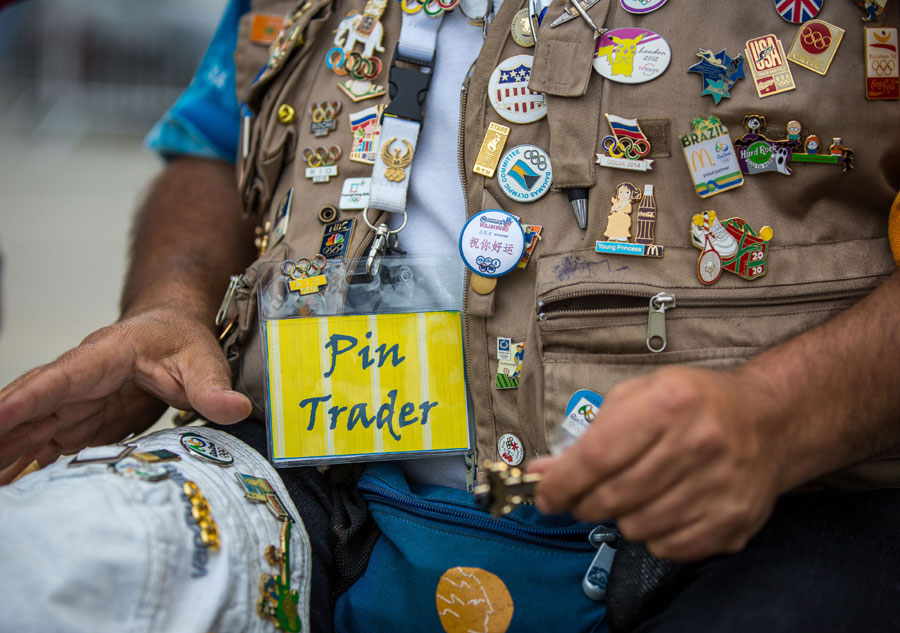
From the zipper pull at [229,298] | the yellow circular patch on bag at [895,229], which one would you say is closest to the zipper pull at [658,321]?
the yellow circular patch on bag at [895,229]

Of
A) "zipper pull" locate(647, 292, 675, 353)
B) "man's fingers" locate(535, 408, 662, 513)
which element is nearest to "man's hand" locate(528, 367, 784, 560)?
"man's fingers" locate(535, 408, 662, 513)

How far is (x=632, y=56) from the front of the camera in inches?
34.2

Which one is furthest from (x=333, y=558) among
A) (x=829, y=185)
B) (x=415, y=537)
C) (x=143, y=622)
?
(x=829, y=185)

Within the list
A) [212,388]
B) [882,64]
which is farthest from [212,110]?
[882,64]

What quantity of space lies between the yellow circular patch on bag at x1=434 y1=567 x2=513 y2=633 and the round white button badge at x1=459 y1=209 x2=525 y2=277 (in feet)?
1.27

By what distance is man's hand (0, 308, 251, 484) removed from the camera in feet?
2.91

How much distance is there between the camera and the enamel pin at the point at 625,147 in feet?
2.82

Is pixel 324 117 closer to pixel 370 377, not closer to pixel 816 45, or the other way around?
pixel 370 377

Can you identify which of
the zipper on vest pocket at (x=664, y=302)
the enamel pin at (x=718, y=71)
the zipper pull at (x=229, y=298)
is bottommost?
the zipper pull at (x=229, y=298)

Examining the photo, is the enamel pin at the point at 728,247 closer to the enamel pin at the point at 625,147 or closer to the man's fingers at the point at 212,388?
the enamel pin at the point at 625,147

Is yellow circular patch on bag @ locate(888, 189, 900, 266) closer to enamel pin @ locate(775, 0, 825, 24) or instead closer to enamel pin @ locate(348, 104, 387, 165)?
enamel pin @ locate(775, 0, 825, 24)

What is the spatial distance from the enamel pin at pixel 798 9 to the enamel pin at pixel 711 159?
16 centimetres

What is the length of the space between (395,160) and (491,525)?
52 cm

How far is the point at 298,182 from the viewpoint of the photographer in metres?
1.08
